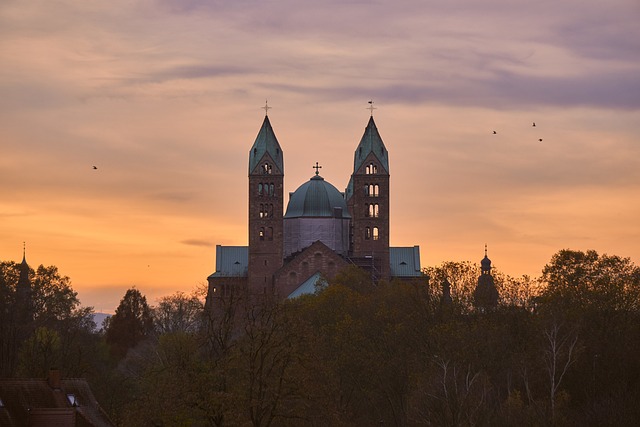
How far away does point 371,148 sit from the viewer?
164m

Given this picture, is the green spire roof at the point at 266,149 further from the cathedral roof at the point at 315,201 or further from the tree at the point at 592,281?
the tree at the point at 592,281

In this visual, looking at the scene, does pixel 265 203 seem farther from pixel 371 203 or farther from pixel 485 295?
pixel 485 295

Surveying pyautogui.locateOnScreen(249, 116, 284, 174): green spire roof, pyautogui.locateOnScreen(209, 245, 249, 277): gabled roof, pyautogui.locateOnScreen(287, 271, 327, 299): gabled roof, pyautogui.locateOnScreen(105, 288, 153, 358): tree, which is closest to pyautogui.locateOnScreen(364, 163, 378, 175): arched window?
pyautogui.locateOnScreen(249, 116, 284, 174): green spire roof

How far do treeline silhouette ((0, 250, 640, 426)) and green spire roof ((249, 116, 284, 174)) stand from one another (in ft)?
125

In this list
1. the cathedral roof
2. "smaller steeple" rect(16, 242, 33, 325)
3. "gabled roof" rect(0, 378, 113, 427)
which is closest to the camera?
"gabled roof" rect(0, 378, 113, 427)

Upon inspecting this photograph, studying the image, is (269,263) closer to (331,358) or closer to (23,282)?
(23,282)

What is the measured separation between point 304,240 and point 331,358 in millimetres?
75993

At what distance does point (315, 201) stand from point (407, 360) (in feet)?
271

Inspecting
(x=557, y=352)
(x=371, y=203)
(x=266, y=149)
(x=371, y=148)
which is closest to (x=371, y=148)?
(x=371, y=148)

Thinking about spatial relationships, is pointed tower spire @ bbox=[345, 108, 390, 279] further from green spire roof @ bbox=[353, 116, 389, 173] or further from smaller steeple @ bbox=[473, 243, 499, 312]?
smaller steeple @ bbox=[473, 243, 499, 312]

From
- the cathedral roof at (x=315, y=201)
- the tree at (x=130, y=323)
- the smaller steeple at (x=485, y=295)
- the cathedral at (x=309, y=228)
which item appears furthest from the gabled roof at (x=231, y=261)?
the smaller steeple at (x=485, y=295)

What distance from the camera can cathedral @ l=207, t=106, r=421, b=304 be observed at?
158 metres

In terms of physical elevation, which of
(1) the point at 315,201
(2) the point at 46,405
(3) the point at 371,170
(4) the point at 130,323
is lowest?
(2) the point at 46,405

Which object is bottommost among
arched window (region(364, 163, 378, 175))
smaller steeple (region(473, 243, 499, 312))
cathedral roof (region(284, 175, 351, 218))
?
smaller steeple (region(473, 243, 499, 312))
